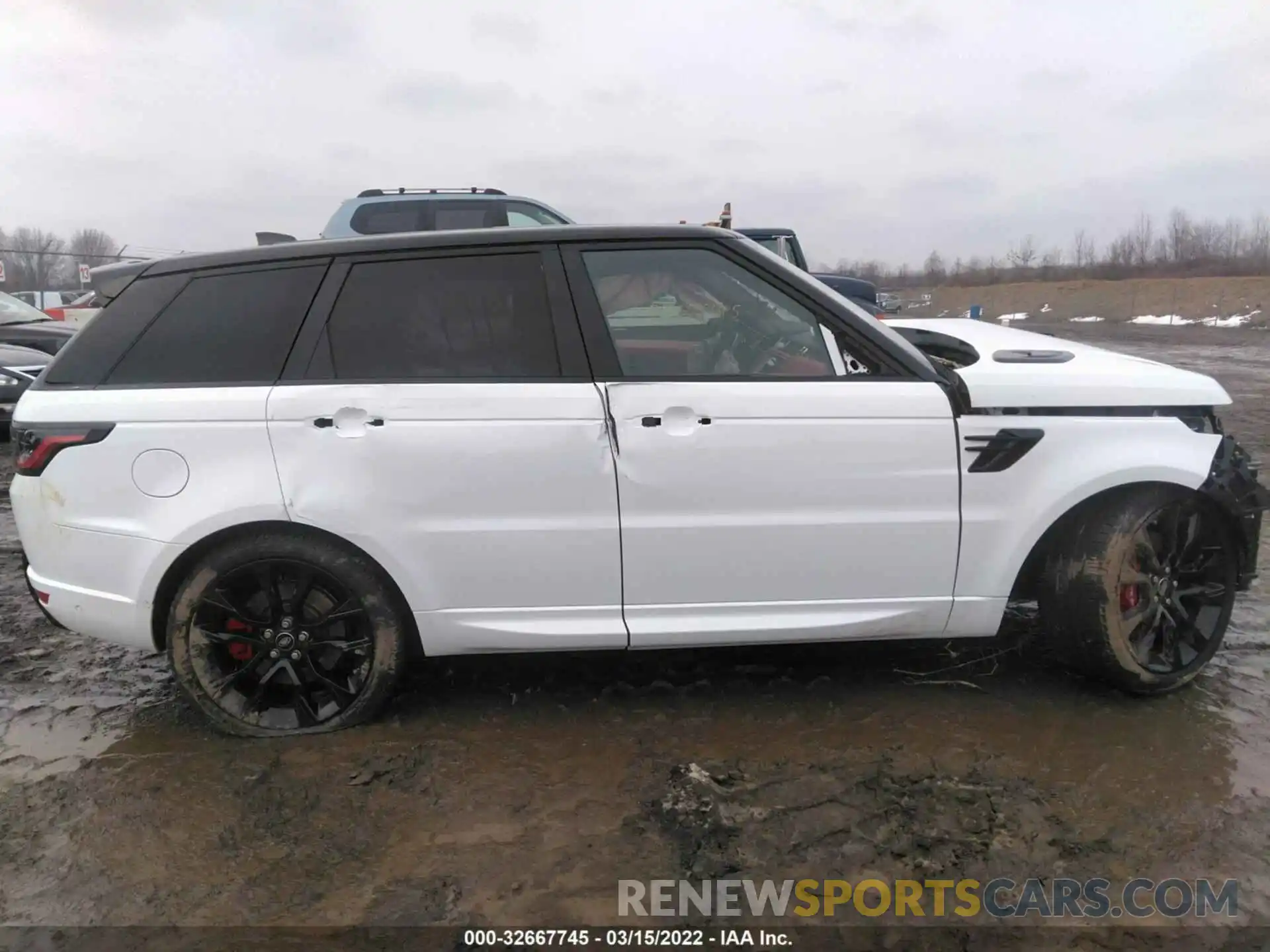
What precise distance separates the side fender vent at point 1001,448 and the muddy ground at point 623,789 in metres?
0.92

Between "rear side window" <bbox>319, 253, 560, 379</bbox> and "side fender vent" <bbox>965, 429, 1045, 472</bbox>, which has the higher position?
"rear side window" <bbox>319, 253, 560, 379</bbox>

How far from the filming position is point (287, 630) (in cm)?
300

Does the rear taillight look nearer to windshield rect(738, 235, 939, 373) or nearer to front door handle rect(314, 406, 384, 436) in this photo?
front door handle rect(314, 406, 384, 436)

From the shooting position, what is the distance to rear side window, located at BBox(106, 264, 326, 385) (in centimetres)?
296

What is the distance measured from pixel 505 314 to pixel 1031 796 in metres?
2.30

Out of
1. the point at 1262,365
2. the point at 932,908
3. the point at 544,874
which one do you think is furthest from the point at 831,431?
the point at 1262,365

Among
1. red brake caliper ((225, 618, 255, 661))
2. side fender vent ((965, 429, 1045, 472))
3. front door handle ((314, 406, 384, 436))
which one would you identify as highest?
front door handle ((314, 406, 384, 436))

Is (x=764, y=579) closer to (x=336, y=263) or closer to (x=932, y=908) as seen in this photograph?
(x=932, y=908)

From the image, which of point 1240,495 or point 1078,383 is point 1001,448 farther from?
point 1240,495

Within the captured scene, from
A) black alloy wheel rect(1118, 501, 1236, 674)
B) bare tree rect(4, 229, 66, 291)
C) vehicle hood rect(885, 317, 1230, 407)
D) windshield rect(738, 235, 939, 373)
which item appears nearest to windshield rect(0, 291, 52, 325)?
windshield rect(738, 235, 939, 373)

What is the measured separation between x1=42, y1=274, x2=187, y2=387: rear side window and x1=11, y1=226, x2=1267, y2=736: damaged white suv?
0.04ft

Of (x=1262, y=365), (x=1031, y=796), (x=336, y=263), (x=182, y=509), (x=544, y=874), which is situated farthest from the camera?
(x=1262, y=365)

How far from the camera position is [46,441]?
9.53 feet

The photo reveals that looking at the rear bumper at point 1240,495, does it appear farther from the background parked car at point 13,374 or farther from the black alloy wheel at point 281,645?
the background parked car at point 13,374
